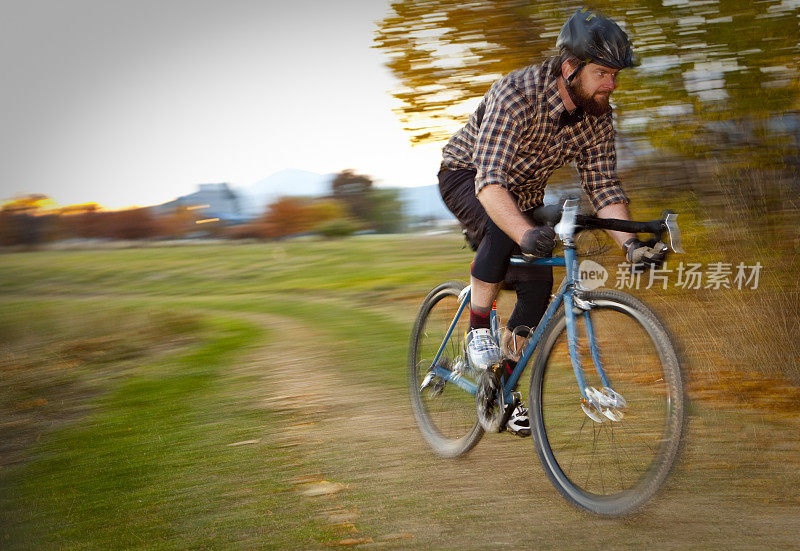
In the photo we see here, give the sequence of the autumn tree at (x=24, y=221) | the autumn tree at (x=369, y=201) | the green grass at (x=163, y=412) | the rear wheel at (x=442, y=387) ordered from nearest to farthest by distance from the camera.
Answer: the green grass at (x=163, y=412) → the rear wheel at (x=442, y=387) → the autumn tree at (x=24, y=221) → the autumn tree at (x=369, y=201)

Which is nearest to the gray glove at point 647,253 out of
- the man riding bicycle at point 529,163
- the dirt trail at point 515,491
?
the man riding bicycle at point 529,163

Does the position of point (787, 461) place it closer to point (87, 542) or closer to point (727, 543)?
point (727, 543)

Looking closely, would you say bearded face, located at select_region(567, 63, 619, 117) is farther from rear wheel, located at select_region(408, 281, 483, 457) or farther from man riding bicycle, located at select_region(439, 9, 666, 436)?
rear wheel, located at select_region(408, 281, 483, 457)

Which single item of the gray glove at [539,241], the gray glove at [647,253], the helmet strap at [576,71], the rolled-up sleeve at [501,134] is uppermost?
the helmet strap at [576,71]

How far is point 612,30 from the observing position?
3.25 m

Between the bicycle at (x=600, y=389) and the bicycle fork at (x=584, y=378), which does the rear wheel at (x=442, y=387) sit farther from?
the bicycle fork at (x=584, y=378)

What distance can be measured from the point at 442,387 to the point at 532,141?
1641 millimetres

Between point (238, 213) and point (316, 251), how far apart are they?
5745 mm

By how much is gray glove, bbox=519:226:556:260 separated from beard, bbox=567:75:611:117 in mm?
602

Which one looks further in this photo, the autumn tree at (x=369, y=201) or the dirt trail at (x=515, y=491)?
the autumn tree at (x=369, y=201)

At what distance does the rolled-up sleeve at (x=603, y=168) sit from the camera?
380cm

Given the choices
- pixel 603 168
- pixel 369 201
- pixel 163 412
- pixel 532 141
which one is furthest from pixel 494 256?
pixel 369 201

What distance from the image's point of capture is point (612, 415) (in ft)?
10.9

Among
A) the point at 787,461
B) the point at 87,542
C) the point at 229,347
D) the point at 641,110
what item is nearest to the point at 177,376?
the point at 229,347
